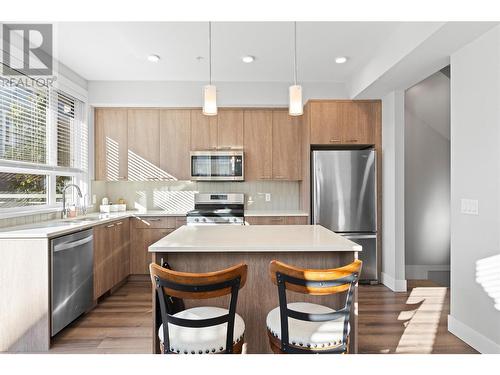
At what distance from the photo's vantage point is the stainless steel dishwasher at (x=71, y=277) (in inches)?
96.9

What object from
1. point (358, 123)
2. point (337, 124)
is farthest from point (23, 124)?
point (358, 123)

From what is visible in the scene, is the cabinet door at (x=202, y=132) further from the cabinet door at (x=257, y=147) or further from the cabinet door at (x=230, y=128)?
the cabinet door at (x=257, y=147)

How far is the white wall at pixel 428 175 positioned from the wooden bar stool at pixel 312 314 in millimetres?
3304

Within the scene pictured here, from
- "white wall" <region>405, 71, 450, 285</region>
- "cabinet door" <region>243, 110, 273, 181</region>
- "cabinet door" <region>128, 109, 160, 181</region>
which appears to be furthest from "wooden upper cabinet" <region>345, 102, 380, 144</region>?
"cabinet door" <region>128, 109, 160, 181</region>

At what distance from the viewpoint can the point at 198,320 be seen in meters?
1.36

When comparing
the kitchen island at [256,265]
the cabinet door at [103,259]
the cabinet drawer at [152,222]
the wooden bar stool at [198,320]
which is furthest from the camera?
the cabinet drawer at [152,222]

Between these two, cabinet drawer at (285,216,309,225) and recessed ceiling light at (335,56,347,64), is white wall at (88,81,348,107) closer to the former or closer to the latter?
recessed ceiling light at (335,56,347,64)

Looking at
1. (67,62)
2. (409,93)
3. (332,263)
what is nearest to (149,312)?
(332,263)

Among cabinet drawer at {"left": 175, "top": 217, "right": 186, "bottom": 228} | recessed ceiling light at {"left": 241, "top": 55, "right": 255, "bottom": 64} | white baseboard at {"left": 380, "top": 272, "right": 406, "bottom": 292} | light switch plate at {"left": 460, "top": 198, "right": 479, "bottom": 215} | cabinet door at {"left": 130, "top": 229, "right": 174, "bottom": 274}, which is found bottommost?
white baseboard at {"left": 380, "top": 272, "right": 406, "bottom": 292}

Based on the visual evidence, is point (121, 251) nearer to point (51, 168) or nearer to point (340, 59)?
point (51, 168)

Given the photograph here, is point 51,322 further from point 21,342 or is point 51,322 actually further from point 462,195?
point 462,195

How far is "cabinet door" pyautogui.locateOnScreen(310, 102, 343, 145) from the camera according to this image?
4.00m

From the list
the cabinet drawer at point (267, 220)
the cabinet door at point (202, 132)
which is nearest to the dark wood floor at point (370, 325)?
the cabinet drawer at point (267, 220)

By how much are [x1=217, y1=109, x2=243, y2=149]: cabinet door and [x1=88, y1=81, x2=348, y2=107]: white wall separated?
138 mm
